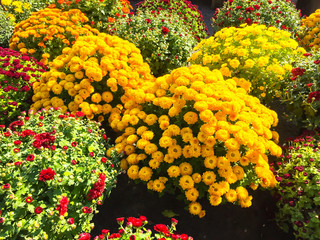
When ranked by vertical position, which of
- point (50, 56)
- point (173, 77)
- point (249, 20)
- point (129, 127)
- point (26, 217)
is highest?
point (249, 20)

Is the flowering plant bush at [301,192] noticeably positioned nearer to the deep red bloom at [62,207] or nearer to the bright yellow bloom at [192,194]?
the bright yellow bloom at [192,194]

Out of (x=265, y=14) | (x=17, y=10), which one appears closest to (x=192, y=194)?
(x=265, y=14)

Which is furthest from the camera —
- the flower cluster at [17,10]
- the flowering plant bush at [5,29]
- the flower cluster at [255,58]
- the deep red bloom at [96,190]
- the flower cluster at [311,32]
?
the flower cluster at [17,10]

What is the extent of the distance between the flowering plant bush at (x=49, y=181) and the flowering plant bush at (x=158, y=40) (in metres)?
3.24

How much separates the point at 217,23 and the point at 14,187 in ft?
25.2

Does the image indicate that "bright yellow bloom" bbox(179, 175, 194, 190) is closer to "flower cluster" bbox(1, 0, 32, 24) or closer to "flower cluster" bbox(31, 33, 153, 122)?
"flower cluster" bbox(31, 33, 153, 122)

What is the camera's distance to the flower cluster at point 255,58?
447cm

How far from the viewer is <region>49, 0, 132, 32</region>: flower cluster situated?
675 cm

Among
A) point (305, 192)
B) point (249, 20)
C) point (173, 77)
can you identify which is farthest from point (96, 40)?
point (249, 20)

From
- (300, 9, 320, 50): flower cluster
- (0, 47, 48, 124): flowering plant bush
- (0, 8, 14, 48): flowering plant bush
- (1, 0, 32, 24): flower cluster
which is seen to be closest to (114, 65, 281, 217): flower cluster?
(0, 47, 48, 124): flowering plant bush

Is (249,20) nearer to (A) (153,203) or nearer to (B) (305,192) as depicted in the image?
(B) (305,192)

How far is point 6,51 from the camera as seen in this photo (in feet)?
15.0

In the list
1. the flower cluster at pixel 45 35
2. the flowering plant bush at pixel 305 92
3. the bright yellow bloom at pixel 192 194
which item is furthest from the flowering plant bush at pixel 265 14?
the bright yellow bloom at pixel 192 194

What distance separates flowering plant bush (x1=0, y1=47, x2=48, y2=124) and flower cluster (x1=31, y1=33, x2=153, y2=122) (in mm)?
209
